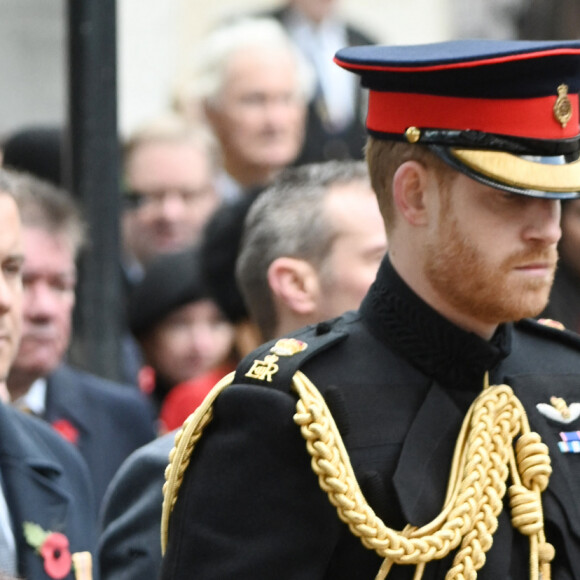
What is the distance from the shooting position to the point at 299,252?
4629mm

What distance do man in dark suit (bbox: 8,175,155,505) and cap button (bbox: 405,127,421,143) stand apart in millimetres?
2075

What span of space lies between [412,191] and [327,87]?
5117 millimetres

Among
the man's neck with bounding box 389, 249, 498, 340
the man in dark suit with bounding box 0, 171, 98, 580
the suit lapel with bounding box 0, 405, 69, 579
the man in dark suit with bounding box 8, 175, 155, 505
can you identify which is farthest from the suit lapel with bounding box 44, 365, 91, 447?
the man's neck with bounding box 389, 249, 498, 340

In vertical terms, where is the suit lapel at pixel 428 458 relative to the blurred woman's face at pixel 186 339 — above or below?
above

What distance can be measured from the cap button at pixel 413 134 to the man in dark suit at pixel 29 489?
120 cm

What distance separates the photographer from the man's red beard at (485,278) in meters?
3.30

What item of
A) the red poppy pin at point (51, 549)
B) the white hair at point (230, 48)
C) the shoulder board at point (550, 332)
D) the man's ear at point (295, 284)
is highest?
the shoulder board at point (550, 332)

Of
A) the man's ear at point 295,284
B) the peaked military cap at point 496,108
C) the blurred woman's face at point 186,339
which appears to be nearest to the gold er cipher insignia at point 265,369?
the peaked military cap at point 496,108

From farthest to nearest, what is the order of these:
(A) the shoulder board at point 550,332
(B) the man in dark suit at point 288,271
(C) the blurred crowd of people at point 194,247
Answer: (C) the blurred crowd of people at point 194,247, (B) the man in dark suit at point 288,271, (A) the shoulder board at point 550,332

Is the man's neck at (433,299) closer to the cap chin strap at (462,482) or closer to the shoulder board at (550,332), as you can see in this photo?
the cap chin strap at (462,482)

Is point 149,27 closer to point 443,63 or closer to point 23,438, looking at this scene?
point 23,438

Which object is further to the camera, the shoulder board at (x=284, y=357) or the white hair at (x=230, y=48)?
the white hair at (x=230, y=48)

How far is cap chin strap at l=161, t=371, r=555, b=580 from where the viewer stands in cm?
328

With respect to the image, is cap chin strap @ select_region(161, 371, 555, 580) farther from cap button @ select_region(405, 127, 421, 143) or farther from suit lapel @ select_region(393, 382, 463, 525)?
cap button @ select_region(405, 127, 421, 143)
